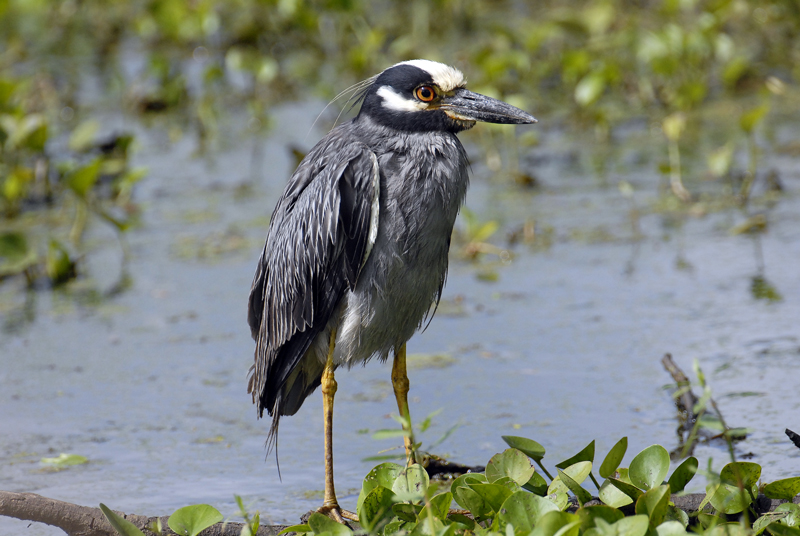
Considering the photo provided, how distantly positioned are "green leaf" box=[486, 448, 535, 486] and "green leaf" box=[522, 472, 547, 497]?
Result: 22 mm

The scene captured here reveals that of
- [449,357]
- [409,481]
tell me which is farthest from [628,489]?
[449,357]

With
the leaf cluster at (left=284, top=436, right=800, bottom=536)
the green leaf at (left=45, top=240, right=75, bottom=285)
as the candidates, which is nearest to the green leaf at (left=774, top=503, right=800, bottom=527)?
the leaf cluster at (left=284, top=436, right=800, bottom=536)

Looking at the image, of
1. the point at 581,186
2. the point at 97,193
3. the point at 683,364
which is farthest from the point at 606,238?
the point at 97,193

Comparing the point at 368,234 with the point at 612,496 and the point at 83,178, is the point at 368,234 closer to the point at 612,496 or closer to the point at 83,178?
the point at 612,496

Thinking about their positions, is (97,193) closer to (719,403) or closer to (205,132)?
(205,132)

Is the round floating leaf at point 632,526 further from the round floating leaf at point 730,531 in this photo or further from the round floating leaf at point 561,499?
the round floating leaf at point 561,499

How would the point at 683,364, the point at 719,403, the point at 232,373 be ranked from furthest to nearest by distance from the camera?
the point at 232,373, the point at 683,364, the point at 719,403

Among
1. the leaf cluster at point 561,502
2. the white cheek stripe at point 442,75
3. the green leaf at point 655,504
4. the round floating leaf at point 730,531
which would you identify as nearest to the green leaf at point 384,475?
the leaf cluster at point 561,502

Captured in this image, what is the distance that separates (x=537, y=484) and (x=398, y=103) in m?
1.33

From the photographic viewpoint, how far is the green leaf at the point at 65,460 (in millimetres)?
3543

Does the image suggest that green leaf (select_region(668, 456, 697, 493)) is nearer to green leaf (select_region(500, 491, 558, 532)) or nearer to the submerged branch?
green leaf (select_region(500, 491, 558, 532))

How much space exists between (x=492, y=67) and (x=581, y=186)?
112cm

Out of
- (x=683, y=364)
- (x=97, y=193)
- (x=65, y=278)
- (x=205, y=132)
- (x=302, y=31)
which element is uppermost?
(x=302, y=31)

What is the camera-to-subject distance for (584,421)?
3.65 m
